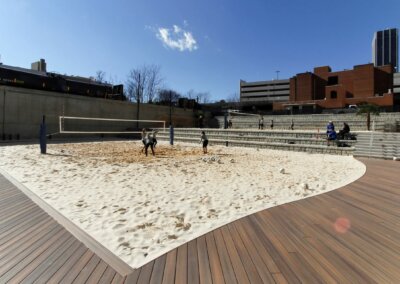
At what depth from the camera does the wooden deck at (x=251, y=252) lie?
101 inches

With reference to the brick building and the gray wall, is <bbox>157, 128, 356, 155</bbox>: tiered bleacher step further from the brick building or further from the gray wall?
the brick building

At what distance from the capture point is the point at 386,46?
185125mm

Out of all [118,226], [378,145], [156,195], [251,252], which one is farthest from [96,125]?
[251,252]

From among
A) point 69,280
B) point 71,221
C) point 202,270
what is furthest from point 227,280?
point 71,221

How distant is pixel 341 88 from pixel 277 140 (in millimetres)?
42949

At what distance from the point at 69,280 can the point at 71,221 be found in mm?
1763

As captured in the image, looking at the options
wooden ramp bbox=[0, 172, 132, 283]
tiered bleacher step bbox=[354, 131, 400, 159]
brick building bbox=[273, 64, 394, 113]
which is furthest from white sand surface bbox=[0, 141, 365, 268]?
brick building bbox=[273, 64, 394, 113]

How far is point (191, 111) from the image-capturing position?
4178 cm

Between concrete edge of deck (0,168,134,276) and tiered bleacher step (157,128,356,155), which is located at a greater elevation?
tiered bleacher step (157,128,356,155)

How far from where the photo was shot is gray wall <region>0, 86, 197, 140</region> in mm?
21750

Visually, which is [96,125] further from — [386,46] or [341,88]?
[386,46]

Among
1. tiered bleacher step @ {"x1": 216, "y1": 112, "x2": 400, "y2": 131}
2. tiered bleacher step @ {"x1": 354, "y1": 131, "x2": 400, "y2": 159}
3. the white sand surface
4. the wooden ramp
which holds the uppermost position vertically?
tiered bleacher step @ {"x1": 216, "y1": 112, "x2": 400, "y2": 131}

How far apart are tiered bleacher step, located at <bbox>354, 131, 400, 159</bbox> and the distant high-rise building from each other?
209 meters

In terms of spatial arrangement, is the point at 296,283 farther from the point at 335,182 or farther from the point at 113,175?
the point at 113,175
